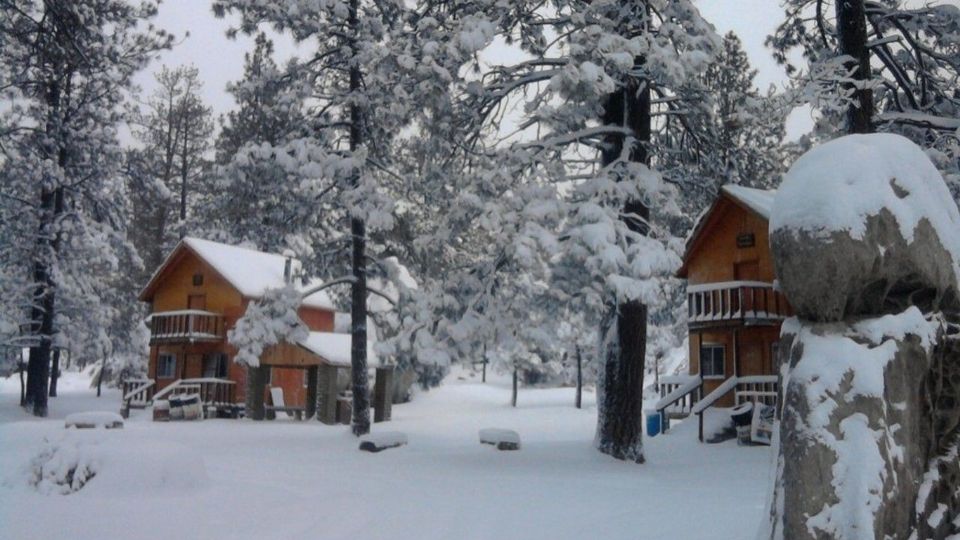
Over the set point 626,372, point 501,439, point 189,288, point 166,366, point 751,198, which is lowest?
point 501,439

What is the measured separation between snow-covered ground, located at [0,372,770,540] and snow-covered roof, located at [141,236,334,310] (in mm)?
14753

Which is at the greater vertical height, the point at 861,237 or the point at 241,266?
the point at 241,266

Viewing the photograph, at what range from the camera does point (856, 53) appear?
13.9 metres

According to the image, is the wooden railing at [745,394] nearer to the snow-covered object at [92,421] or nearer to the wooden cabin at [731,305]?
the wooden cabin at [731,305]

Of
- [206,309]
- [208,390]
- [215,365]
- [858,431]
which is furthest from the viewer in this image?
[206,309]

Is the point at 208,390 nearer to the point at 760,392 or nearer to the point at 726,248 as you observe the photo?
the point at 726,248

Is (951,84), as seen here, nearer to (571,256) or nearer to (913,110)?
(913,110)

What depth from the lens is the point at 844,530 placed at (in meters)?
4.51

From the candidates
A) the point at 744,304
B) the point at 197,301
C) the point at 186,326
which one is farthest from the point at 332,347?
the point at 744,304

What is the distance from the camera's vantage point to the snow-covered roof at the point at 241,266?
32.2 meters

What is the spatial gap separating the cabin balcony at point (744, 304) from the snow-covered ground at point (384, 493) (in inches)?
169

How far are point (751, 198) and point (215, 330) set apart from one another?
22501mm

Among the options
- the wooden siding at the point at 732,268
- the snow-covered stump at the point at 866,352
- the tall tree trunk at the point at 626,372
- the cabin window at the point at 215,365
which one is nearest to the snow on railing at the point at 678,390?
the wooden siding at the point at 732,268

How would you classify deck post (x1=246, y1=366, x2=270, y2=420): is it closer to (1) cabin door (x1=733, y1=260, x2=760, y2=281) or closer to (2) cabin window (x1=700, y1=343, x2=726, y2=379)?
(2) cabin window (x1=700, y1=343, x2=726, y2=379)
